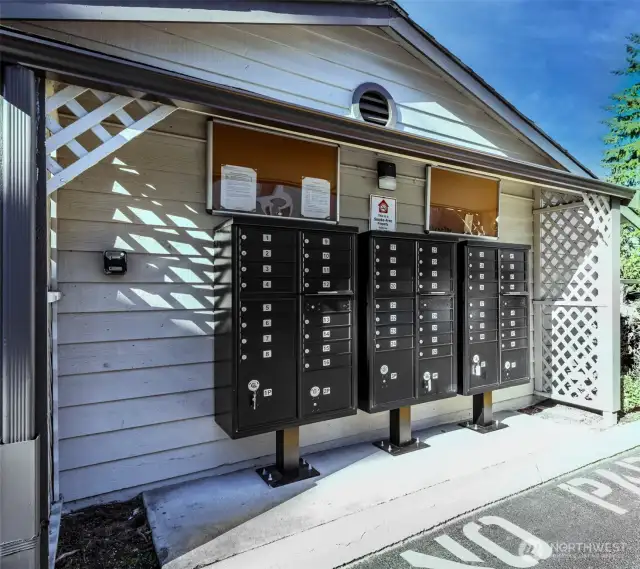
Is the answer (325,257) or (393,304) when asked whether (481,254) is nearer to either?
(393,304)

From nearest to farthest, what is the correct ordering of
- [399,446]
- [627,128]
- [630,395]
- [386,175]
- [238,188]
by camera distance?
[238,188], [399,446], [386,175], [630,395], [627,128]

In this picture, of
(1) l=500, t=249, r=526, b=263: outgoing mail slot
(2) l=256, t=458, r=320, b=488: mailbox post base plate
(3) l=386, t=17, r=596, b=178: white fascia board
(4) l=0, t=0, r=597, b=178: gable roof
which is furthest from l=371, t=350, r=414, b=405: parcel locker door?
(3) l=386, t=17, r=596, b=178: white fascia board

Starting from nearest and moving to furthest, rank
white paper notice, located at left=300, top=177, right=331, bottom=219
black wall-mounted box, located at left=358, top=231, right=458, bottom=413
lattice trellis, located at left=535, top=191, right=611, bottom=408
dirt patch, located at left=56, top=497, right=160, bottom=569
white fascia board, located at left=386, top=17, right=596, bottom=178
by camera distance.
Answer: dirt patch, located at left=56, top=497, right=160, bottom=569
black wall-mounted box, located at left=358, top=231, right=458, bottom=413
white paper notice, located at left=300, top=177, right=331, bottom=219
white fascia board, located at left=386, top=17, right=596, bottom=178
lattice trellis, located at left=535, top=191, right=611, bottom=408

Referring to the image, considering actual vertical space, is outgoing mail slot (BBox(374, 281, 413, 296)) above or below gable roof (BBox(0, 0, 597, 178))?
below

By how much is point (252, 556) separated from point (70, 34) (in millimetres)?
3149

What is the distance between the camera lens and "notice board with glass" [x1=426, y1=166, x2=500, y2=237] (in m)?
3.84

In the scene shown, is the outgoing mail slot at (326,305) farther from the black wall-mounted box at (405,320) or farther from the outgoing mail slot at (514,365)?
the outgoing mail slot at (514,365)

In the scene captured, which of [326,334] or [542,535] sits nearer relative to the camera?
[542,535]

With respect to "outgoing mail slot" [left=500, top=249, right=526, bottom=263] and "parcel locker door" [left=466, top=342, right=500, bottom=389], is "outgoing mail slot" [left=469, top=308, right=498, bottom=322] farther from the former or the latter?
"outgoing mail slot" [left=500, top=249, right=526, bottom=263]

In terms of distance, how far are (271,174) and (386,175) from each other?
42.1 inches

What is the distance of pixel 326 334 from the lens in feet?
9.14

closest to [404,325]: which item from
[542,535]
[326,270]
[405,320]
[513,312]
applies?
[405,320]

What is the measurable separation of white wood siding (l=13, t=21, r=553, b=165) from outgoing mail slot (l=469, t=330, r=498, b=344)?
5.76 feet

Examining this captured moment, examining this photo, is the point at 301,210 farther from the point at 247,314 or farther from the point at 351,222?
the point at 247,314
